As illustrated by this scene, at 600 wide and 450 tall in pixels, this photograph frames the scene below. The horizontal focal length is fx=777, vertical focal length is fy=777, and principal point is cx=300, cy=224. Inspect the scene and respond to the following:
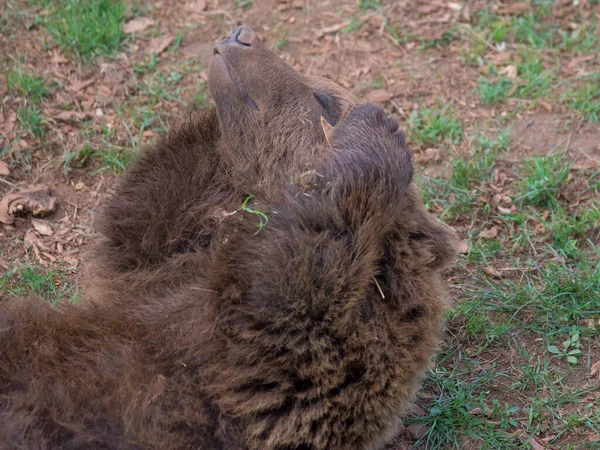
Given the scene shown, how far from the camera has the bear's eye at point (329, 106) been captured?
4309 millimetres

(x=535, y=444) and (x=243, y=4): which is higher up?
(x=243, y=4)

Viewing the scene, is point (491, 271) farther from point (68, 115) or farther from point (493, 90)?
point (68, 115)

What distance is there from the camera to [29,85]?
220 inches

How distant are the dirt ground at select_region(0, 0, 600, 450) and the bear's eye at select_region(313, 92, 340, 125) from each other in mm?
1385

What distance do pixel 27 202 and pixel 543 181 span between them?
3483mm

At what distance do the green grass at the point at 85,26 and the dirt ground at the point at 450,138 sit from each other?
0.23 feet

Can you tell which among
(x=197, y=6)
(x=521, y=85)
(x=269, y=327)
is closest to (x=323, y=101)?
(x=269, y=327)

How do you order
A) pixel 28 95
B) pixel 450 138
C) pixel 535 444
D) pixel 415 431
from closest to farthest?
pixel 535 444 → pixel 415 431 → pixel 28 95 → pixel 450 138

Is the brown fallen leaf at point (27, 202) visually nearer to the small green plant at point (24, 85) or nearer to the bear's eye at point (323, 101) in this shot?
the small green plant at point (24, 85)

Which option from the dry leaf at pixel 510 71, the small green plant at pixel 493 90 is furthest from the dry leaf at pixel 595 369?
the dry leaf at pixel 510 71

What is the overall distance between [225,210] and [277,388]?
1.17 meters

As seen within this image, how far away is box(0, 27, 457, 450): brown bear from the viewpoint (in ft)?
11.0

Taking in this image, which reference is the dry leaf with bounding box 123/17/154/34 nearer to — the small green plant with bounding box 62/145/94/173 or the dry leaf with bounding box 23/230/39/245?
the small green plant with bounding box 62/145/94/173

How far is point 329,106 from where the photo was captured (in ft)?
14.3
